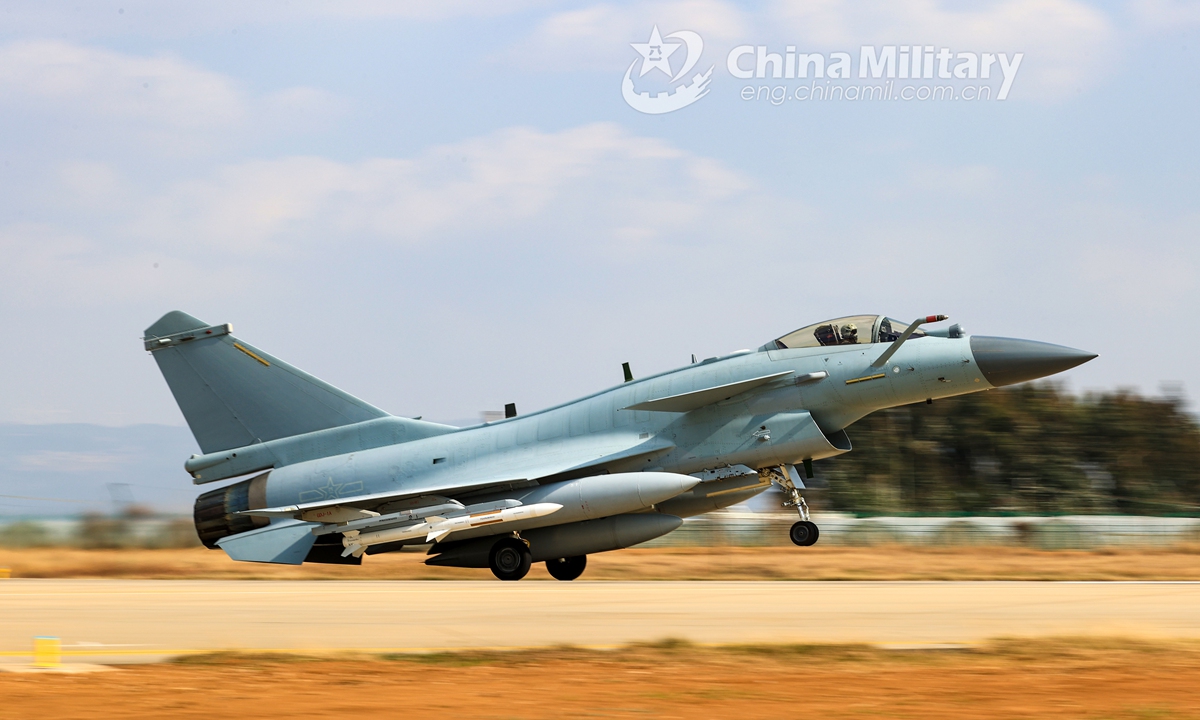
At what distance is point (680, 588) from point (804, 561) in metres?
5.64

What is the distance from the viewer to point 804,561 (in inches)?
807

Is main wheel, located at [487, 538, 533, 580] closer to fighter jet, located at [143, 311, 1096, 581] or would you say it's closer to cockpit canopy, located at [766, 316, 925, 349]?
fighter jet, located at [143, 311, 1096, 581]

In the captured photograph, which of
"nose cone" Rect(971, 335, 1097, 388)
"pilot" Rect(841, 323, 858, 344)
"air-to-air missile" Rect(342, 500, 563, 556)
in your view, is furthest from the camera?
"pilot" Rect(841, 323, 858, 344)

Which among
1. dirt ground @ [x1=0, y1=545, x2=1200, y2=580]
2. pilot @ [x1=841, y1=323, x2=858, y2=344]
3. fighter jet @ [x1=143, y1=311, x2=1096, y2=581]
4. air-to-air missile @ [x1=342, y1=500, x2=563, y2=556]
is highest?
pilot @ [x1=841, y1=323, x2=858, y2=344]

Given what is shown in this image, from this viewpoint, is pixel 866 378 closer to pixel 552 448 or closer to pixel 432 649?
pixel 552 448

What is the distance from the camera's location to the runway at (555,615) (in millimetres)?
9680

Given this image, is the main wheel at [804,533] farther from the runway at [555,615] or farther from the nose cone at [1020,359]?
the nose cone at [1020,359]

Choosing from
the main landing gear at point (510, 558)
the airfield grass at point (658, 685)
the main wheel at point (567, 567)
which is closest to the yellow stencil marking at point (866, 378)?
the main wheel at point (567, 567)

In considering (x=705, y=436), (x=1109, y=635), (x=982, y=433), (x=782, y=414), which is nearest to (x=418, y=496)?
(x=705, y=436)

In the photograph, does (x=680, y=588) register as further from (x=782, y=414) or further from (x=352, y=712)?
(x=352, y=712)

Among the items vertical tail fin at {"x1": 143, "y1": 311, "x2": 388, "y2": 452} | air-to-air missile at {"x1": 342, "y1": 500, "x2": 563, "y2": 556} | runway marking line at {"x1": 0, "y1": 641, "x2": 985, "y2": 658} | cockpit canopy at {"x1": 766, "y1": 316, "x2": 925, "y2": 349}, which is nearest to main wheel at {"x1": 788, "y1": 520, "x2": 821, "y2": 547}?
cockpit canopy at {"x1": 766, "y1": 316, "x2": 925, "y2": 349}

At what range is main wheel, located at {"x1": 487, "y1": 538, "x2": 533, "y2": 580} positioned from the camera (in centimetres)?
1806

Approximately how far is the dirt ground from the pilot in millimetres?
3847

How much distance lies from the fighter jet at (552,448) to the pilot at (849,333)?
0.02 metres
